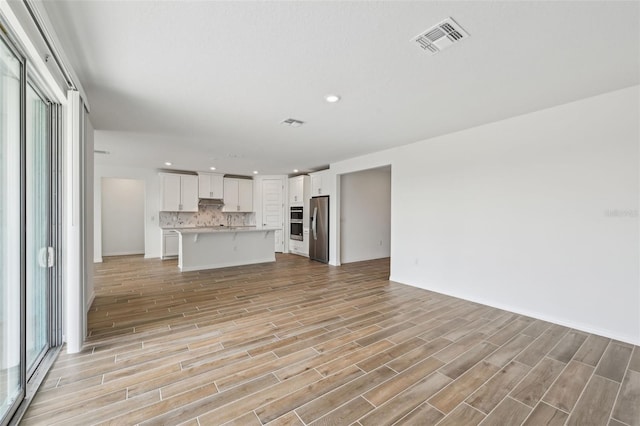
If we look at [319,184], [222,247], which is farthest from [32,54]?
[319,184]

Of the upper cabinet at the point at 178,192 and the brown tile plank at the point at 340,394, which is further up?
the upper cabinet at the point at 178,192

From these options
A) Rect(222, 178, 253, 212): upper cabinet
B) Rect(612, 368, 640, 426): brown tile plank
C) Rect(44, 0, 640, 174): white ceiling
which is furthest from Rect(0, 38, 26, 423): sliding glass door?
Rect(222, 178, 253, 212): upper cabinet

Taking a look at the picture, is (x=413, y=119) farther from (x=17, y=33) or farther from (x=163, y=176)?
(x=163, y=176)

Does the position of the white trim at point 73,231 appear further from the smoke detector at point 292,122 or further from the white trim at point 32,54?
the smoke detector at point 292,122

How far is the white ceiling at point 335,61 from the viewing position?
171cm

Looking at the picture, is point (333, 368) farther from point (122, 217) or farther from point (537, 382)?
point (122, 217)

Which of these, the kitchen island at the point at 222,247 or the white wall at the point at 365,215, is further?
the white wall at the point at 365,215

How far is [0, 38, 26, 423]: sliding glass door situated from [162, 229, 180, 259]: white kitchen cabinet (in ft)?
19.3

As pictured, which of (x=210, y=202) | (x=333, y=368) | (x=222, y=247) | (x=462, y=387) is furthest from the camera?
(x=210, y=202)

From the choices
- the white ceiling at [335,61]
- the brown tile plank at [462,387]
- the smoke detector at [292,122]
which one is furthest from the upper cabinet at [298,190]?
the brown tile plank at [462,387]

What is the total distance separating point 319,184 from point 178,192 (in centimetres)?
417

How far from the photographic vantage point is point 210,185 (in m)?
8.39

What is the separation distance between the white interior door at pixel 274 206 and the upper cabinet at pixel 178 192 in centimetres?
215

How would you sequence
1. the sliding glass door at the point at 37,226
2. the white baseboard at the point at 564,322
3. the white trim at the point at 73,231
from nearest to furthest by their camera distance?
the sliding glass door at the point at 37,226 → the white trim at the point at 73,231 → the white baseboard at the point at 564,322
